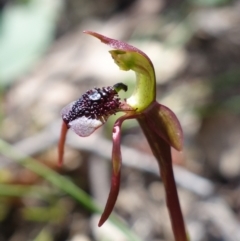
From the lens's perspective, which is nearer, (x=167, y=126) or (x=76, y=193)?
(x=167, y=126)

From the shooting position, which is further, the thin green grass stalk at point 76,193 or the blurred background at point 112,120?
the blurred background at point 112,120

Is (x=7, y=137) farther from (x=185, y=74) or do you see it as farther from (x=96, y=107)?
(x=96, y=107)

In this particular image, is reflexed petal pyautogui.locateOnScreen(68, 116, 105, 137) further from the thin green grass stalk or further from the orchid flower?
the thin green grass stalk

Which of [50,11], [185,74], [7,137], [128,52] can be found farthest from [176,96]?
[128,52]

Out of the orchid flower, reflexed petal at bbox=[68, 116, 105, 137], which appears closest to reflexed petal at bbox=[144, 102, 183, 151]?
the orchid flower

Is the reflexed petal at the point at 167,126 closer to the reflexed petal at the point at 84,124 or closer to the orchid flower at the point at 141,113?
the orchid flower at the point at 141,113

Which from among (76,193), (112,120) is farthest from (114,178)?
(112,120)

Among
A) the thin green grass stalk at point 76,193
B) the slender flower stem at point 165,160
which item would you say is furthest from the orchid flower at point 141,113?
the thin green grass stalk at point 76,193

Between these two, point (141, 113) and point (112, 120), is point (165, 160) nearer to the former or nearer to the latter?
point (141, 113)
